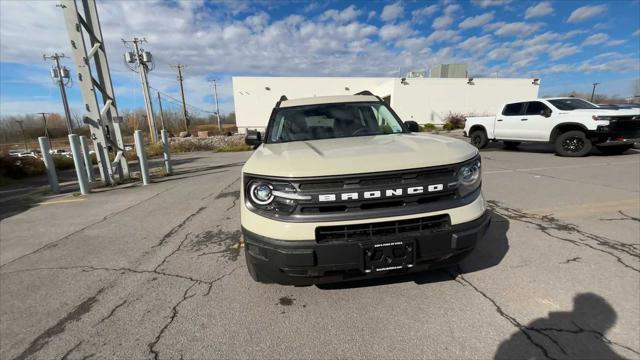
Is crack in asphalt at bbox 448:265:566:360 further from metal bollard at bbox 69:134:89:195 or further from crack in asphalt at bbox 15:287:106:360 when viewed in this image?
metal bollard at bbox 69:134:89:195

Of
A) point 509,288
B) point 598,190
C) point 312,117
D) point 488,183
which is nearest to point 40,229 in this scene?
point 312,117

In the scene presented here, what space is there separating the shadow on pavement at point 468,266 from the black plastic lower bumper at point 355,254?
0.70ft

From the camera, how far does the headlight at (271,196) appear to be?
6.69ft

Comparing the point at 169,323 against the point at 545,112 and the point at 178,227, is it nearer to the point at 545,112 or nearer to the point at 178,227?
the point at 178,227

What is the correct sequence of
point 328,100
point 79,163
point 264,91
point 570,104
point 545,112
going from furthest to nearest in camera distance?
point 264,91 < point 545,112 < point 570,104 < point 79,163 < point 328,100

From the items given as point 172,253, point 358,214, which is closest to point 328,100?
point 358,214

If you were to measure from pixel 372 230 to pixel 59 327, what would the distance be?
8.70 feet

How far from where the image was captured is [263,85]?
3459 cm

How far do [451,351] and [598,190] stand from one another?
549 centimetres

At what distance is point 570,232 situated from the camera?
3574 mm

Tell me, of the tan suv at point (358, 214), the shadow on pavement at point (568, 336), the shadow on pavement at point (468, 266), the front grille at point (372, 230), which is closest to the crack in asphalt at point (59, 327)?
the tan suv at point (358, 214)

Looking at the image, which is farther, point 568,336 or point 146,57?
point 146,57

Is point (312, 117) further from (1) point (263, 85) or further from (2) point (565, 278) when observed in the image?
(1) point (263, 85)

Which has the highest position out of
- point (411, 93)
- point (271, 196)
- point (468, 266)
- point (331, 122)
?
point (411, 93)
